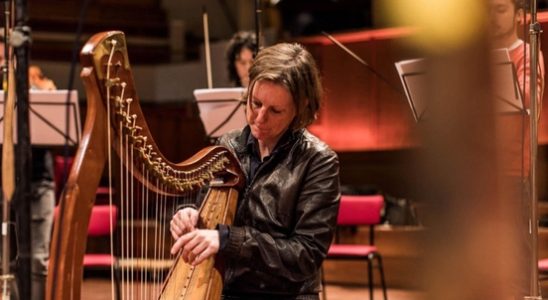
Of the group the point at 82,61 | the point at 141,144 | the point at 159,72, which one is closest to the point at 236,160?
the point at 141,144

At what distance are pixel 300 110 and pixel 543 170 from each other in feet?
12.4

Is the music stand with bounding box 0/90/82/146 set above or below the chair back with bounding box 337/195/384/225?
above

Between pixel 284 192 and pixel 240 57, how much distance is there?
117 inches

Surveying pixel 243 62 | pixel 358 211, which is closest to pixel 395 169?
pixel 358 211

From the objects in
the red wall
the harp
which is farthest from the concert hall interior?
the red wall

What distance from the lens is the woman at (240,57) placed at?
4.80 m

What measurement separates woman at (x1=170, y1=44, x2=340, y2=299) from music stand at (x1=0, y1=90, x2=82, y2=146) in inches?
77.4

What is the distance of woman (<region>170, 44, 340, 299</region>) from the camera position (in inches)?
72.0

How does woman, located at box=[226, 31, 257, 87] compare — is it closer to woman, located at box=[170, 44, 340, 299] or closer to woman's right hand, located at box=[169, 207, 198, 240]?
woman, located at box=[170, 44, 340, 299]

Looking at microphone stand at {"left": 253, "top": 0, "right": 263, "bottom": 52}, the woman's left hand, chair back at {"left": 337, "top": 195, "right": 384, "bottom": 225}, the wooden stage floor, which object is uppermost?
microphone stand at {"left": 253, "top": 0, "right": 263, "bottom": 52}

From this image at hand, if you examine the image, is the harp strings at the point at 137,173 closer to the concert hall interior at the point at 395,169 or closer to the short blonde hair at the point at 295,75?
the concert hall interior at the point at 395,169

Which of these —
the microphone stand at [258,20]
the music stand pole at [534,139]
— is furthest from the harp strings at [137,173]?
the microphone stand at [258,20]

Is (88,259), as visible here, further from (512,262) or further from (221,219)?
(512,262)

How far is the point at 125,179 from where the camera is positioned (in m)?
1.57
